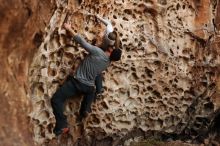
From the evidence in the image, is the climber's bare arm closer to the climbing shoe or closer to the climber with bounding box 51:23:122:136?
the climber with bounding box 51:23:122:136

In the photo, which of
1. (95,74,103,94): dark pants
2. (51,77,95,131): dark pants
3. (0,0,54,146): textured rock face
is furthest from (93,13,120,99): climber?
(0,0,54,146): textured rock face

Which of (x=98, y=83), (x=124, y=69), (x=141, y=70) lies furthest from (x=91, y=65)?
(x=141, y=70)

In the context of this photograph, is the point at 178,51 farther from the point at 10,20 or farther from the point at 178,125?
the point at 10,20

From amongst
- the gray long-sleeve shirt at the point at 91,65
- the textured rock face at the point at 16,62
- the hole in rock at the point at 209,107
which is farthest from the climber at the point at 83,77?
the hole in rock at the point at 209,107

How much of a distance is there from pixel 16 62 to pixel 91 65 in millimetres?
1519

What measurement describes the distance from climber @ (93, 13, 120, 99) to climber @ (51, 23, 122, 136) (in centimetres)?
7

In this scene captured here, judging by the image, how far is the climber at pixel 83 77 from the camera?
26.1ft

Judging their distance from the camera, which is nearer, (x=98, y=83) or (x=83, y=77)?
(x=83, y=77)

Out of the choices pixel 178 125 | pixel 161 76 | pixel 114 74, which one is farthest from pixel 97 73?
pixel 178 125

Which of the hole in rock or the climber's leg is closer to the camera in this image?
the climber's leg

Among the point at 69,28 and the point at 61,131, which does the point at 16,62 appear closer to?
the point at 69,28

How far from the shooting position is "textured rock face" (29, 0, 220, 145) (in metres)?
8.12

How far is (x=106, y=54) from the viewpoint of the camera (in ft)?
26.5

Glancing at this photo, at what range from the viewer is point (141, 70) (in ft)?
30.3
